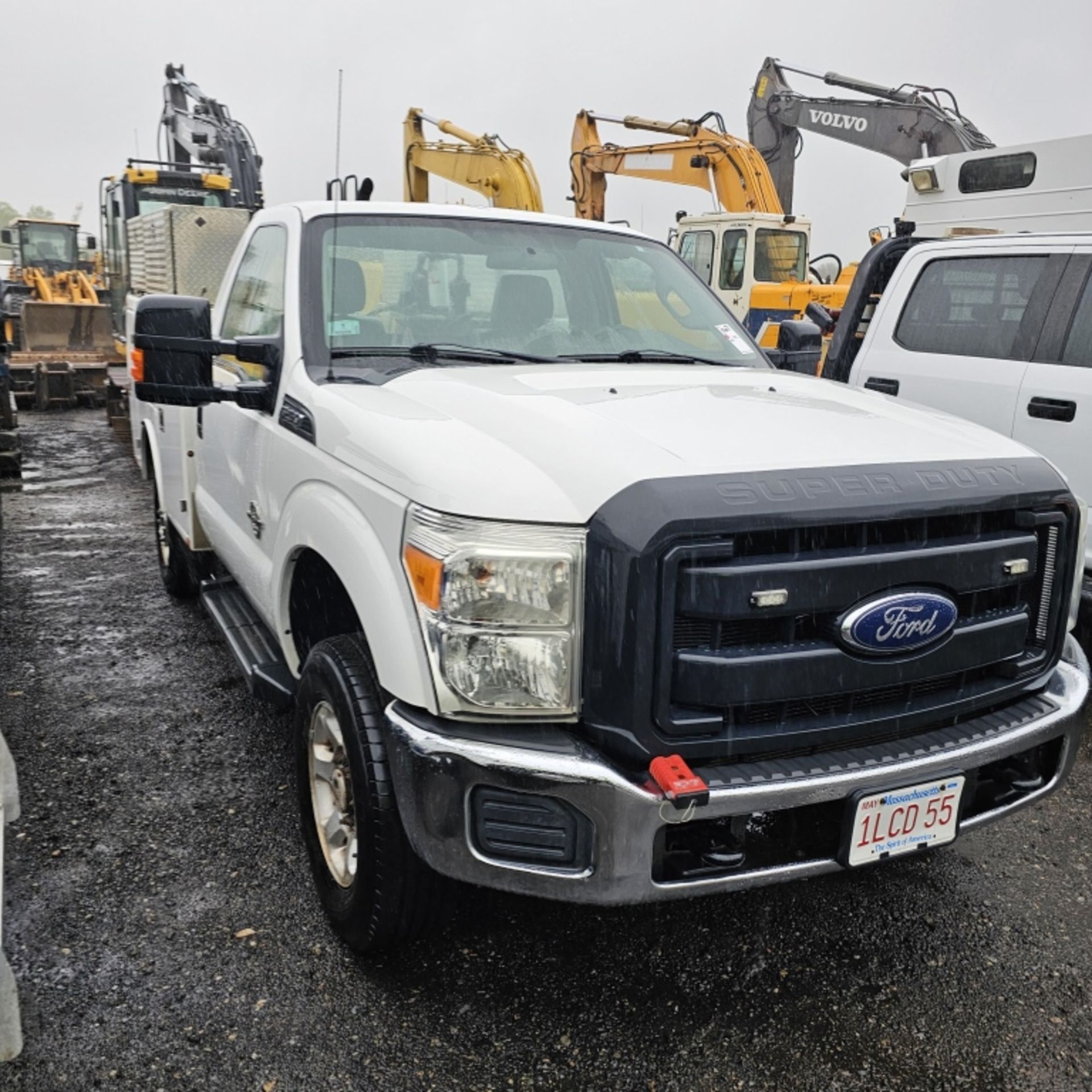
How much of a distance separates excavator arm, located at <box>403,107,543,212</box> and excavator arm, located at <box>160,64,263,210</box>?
2.54m

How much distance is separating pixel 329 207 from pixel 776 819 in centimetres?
255

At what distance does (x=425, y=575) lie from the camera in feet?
7.09

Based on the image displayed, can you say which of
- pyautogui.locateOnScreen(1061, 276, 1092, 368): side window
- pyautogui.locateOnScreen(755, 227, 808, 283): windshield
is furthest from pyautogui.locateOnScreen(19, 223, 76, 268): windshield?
pyautogui.locateOnScreen(1061, 276, 1092, 368): side window

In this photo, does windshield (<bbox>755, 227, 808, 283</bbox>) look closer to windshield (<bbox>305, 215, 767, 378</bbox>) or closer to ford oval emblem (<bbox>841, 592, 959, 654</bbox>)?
windshield (<bbox>305, 215, 767, 378</bbox>)

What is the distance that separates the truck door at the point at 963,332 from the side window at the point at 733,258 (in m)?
7.60

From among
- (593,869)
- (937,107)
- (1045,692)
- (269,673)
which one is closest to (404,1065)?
(593,869)

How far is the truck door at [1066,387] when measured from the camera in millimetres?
4422

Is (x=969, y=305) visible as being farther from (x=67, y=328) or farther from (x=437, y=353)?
(x=67, y=328)

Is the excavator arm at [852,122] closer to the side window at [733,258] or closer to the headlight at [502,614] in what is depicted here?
the side window at [733,258]

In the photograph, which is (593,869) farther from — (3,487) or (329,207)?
(3,487)

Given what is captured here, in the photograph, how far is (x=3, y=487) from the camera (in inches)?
342

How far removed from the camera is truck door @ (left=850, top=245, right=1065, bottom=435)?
15.7 feet

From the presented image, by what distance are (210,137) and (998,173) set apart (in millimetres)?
12805

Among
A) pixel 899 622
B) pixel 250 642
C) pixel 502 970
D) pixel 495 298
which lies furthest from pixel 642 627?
pixel 250 642
